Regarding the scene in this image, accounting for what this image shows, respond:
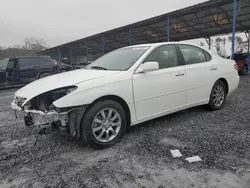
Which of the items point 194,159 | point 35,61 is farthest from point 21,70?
point 194,159

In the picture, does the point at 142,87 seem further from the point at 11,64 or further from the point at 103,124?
the point at 11,64

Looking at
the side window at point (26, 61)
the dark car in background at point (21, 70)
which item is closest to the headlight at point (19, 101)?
the dark car in background at point (21, 70)

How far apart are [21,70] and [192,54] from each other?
29.8 feet

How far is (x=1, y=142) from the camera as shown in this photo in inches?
132

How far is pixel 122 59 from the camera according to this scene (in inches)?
144

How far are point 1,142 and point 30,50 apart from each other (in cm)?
4621

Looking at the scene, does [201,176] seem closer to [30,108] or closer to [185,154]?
[185,154]

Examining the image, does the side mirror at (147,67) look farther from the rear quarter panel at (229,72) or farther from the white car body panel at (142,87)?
the rear quarter panel at (229,72)

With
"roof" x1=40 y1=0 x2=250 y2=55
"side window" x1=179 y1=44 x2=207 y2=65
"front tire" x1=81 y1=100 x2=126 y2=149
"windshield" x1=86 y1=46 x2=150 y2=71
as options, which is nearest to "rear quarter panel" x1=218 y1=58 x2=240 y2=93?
"side window" x1=179 y1=44 x2=207 y2=65

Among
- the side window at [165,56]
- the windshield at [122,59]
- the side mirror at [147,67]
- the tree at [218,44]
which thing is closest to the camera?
the side mirror at [147,67]

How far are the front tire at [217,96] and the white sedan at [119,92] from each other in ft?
0.42

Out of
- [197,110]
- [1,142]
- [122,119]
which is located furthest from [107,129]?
[197,110]

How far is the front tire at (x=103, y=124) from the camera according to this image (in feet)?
9.20

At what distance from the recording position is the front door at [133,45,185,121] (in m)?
3.24
